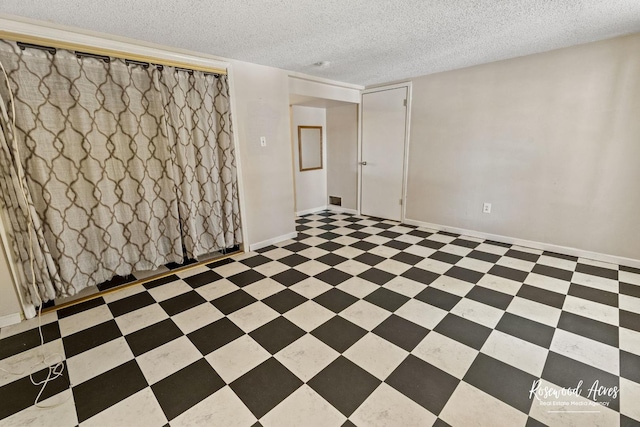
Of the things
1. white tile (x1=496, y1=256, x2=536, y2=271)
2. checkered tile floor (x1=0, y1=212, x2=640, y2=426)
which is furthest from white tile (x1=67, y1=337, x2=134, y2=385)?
white tile (x1=496, y1=256, x2=536, y2=271)

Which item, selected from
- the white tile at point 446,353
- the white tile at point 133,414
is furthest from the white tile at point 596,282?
the white tile at point 133,414

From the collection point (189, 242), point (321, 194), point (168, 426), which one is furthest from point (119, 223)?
point (321, 194)

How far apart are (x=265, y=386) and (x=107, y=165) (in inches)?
86.2

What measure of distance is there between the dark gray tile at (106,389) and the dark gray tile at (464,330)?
6.14 feet

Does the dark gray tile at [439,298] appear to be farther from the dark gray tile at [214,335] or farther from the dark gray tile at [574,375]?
the dark gray tile at [214,335]

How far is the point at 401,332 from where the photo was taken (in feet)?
6.27

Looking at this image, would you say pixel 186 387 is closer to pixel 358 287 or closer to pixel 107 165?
pixel 358 287

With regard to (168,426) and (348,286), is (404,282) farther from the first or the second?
(168,426)

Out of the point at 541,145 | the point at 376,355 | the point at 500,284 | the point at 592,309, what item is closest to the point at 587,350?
the point at 592,309

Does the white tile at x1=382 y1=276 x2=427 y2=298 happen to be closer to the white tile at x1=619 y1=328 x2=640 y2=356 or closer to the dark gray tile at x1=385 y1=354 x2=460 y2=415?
the dark gray tile at x1=385 y1=354 x2=460 y2=415

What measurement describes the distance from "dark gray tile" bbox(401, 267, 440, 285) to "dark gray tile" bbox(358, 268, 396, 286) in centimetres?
15

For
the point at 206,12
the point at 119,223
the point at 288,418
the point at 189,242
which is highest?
the point at 206,12

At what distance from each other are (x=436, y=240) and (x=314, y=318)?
7.42ft

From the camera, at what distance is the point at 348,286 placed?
8.29 ft
